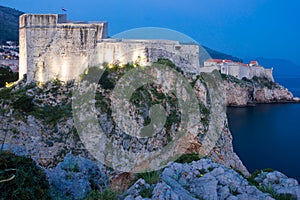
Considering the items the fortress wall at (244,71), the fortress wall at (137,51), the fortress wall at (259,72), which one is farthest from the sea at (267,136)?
the fortress wall at (137,51)

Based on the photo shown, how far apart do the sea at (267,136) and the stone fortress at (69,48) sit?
1014 centimetres

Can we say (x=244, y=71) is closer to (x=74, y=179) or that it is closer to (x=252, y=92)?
(x=252, y=92)

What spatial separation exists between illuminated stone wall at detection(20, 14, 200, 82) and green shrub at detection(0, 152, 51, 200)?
10.5 meters

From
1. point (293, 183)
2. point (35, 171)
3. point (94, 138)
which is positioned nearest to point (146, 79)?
point (94, 138)

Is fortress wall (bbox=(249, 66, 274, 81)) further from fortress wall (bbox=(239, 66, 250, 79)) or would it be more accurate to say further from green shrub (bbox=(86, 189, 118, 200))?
green shrub (bbox=(86, 189, 118, 200))

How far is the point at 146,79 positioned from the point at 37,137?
5.59 m

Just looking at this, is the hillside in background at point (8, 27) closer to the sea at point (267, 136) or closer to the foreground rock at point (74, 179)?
the sea at point (267, 136)

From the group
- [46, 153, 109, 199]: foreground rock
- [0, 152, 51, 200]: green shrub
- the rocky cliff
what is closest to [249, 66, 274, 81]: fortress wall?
the rocky cliff

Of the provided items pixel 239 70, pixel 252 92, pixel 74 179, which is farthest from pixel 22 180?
pixel 239 70

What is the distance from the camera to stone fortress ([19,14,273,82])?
14945 mm

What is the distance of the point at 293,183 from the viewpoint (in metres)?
6.72

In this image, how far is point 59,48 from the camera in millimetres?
15156

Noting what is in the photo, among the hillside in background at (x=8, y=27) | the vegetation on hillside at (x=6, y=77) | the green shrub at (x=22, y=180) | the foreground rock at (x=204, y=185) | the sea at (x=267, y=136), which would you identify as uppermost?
the hillside in background at (x=8, y=27)

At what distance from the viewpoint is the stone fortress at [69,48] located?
14945 mm
